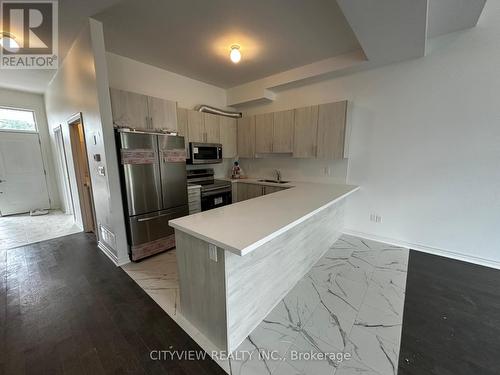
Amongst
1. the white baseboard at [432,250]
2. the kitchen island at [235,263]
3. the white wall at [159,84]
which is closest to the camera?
the kitchen island at [235,263]

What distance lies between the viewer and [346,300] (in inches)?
79.4

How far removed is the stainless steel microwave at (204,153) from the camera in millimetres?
3748

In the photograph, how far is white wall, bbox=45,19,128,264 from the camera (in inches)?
93.7

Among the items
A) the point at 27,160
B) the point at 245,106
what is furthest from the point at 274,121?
the point at 27,160

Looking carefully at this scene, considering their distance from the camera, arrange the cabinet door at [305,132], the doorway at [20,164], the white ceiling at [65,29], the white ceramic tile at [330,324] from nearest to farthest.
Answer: the white ceramic tile at [330,324] → the white ceiling at [65,29] → the cabinet door at [305,132] → the doorway at [20,164]

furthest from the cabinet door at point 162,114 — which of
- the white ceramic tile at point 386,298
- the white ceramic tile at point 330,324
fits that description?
the white ceramic tile at point 386,298

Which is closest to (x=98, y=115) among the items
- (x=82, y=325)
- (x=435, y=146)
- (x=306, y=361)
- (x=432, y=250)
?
(x=82, y=325)

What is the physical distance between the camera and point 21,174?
4.98m

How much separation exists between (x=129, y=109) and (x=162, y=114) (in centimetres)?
48

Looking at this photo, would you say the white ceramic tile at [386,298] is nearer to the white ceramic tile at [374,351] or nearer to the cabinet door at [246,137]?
the white ceramic tile at [374,351]

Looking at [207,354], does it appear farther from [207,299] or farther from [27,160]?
[27,160]

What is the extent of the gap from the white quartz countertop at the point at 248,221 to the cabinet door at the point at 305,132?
1406 mm

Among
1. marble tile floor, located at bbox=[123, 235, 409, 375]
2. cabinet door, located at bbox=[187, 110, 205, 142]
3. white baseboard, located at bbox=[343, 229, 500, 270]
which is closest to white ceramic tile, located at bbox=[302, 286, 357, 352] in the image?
marble tile floor, located at bbox=[123, 235, 409, 375]

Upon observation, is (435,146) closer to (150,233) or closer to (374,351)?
(374,351)
